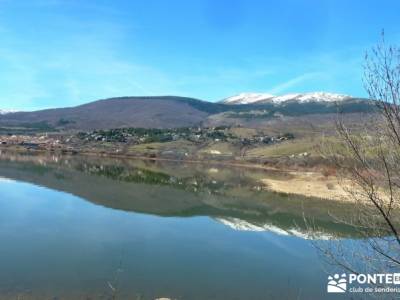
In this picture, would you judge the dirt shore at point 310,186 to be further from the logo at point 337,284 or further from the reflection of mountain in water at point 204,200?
the logo at point 337,284

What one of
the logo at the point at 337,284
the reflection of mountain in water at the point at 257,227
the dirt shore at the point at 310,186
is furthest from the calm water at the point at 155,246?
the dirt shore at the point at 310,186

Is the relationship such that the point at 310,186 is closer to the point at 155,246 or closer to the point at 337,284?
the point at 155,246

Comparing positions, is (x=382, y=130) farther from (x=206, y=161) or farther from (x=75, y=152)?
(x=75, y=152)

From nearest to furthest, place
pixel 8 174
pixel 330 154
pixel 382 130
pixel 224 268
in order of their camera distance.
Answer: pixel 382 130 → pixel 330 154 → pixel 224 268 → pixel 8 174

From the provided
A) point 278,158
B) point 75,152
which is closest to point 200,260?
point 278,158

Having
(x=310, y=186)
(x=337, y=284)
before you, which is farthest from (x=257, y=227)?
(x=310, y=186)

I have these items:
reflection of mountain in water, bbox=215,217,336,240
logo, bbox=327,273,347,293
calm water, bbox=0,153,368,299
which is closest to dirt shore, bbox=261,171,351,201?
calm water, bbox=0,153,368,299

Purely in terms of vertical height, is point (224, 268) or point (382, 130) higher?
point (382, 130)

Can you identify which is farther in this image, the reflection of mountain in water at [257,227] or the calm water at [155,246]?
the reflection of mountain in water at [257,227]
